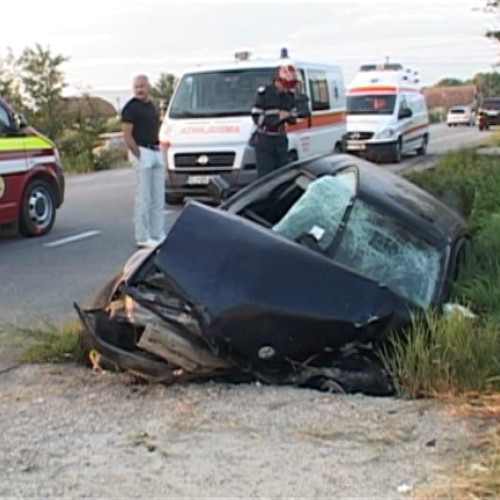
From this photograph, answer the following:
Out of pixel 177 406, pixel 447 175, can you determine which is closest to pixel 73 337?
pixel 177 406

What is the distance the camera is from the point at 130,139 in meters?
10.4

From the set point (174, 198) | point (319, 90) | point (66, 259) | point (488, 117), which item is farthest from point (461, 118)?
point (66, 259)

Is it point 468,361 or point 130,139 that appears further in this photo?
point 130,139

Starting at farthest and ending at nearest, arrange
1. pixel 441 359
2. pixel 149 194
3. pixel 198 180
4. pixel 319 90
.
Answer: pixel 319 90
pixel 198 180
pixel 149 194
pixel 441 359

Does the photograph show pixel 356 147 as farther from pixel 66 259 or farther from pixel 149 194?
pixel 66 259

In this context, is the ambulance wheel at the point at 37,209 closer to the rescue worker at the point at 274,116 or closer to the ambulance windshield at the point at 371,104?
the rescue worker at the point at 274,116

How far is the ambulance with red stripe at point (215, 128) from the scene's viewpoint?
1455 centimetres

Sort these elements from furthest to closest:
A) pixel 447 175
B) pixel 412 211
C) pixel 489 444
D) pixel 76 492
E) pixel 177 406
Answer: pixel 447 175, pixel 412 211, pixel 177 406, pixel 489 444, pixel 76 492

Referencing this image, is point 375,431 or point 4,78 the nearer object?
point 375,431

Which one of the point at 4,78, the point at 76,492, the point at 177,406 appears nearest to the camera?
the point at 76,492

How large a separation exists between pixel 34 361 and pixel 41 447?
66.3 inches

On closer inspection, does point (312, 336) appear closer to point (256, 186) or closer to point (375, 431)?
point (375, 431)

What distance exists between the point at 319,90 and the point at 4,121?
23.6 ft

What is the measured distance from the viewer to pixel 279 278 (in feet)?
16.8
